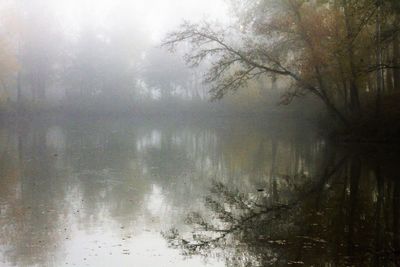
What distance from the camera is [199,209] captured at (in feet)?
39.4

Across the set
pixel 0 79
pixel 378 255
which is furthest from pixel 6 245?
pixel 0 79

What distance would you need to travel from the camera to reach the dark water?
8523mm

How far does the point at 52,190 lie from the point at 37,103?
40.2 m

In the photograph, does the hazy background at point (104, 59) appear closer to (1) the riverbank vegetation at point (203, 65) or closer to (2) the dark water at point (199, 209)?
(1) the riverbank vegetation at point (203, 65)

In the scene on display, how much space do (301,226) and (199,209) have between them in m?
2.70

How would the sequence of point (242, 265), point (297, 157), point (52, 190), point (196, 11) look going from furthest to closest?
1. point (196, 11)
2. point (297, 157)
3. point (52, 190)
4. point (242, 265)

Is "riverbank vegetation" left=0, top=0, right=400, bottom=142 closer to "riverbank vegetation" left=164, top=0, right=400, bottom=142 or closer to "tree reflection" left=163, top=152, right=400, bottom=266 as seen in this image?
"riverbank vegetation" left=164, top=0, right=400, bottom=142

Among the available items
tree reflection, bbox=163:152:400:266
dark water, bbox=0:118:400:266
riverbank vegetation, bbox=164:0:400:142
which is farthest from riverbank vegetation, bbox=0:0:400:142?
tree reflection, bbox=163:152:400:266

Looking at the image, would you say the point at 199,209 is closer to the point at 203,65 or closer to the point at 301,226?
the point at 301,226

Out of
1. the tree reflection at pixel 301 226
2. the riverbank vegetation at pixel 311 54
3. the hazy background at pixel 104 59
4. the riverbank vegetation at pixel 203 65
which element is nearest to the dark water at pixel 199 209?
the tree reflection at pixel 301 226

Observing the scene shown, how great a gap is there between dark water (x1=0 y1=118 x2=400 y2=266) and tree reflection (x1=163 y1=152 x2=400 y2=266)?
0.02 metres

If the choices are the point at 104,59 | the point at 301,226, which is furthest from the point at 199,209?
the point at 104,59

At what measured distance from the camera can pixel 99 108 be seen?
2368 inches

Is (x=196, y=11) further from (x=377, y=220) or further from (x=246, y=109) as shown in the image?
(x=377, y=220)
